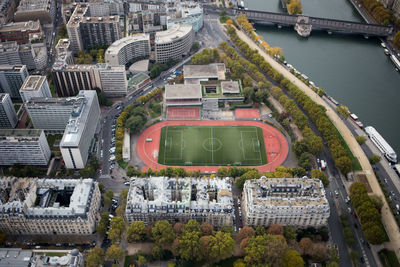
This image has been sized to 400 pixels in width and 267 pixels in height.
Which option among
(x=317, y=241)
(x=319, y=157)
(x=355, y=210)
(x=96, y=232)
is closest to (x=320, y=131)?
(x=319, y=157)

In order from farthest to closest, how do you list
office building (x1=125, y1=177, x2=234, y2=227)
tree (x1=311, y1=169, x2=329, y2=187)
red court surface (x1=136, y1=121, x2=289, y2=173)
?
red court surface (x1=136, y1=121, x2=289, y2=173), tree (x1=311, y1=169, x2=329, y2=187), office building (x1=125, y1=177, x2=234, y2=227)

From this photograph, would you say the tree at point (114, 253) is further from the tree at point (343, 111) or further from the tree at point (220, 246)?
the tree at point (343, 111)

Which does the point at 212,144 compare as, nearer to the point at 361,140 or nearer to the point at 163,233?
the point at 163,233

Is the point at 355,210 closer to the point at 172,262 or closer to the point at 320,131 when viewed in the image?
the point at 320,131

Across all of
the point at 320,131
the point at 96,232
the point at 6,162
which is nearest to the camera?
the point at 96,232

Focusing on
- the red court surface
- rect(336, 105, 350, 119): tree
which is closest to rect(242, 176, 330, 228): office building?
the red court surface

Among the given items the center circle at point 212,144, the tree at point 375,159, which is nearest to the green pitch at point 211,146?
the center circle at point 212,144

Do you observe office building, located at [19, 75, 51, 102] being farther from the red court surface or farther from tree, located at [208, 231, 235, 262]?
tree, located at [208, 231, 235, 262]
